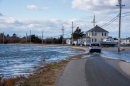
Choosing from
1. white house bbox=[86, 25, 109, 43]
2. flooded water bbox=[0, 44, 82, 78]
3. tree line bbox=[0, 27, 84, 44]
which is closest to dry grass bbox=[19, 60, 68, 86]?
flooded water bbox=[0, 44, 82, 78]

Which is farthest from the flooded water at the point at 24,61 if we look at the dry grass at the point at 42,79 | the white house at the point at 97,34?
the white house at the point at 97,34

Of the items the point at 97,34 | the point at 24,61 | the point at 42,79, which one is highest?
the point at 97,34

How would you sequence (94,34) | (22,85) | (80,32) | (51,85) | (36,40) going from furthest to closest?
(36,40) → (80,32) → (94,34) → (51,85) → (22,85)

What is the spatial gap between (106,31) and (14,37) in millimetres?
95148

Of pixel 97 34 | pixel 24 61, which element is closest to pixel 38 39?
pixel 97 34

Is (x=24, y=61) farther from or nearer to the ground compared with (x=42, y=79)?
nearer to the ground

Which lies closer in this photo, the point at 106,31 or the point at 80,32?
the point at 106,31

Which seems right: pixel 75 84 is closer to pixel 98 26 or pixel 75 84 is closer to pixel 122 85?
pixel 122 85

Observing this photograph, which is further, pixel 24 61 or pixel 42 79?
Result: pixel 24 61

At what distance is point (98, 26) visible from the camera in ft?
368

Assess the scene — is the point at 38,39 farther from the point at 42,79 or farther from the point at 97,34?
the point at 42,79

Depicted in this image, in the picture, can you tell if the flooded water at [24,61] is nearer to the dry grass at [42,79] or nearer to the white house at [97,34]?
the dry grass at [42,79]

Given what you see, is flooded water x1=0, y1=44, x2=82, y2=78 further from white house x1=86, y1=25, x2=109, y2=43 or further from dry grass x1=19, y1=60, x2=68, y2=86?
white house x1=86, y1=25, x2=109, y2=43

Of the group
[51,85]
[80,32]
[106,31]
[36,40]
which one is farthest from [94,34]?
[51,85]
